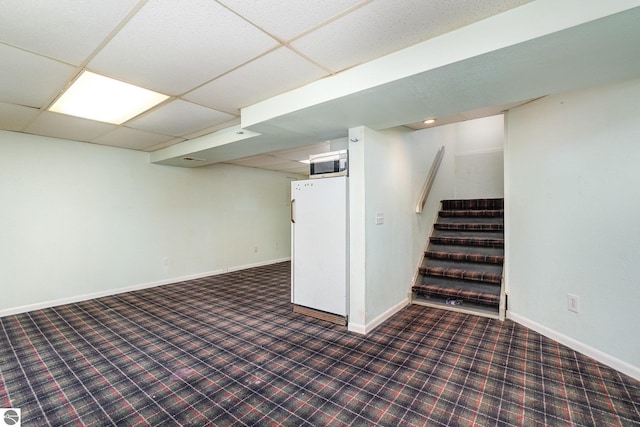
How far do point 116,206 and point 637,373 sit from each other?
19.7ft

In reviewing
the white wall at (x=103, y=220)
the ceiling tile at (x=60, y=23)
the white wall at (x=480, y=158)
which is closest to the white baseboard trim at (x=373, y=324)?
the ceiling tile at (x=60, y=23)

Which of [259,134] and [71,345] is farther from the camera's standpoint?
[259,134]

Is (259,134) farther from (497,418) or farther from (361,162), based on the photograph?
(497,418)

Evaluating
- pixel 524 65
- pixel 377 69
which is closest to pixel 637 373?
pixel 524 65

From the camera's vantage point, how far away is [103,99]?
268cm

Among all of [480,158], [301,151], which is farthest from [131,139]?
[480,158]

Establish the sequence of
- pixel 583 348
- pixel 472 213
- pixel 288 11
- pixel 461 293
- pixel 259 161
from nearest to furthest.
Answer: pixel 288 11, pixel 583 348, pixel 461 293, pixel 472 213, pixel 259 161

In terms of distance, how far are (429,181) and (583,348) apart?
2.55 m

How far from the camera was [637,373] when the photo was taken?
202 cm

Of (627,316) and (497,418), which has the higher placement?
(627,316)

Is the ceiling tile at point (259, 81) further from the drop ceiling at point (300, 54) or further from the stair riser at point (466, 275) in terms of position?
the stair riser at point (466, 275)

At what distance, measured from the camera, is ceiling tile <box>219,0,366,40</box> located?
55.1 inches

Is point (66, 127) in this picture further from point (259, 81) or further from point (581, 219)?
point (581, 219)

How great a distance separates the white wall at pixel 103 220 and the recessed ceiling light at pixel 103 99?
1.45m
